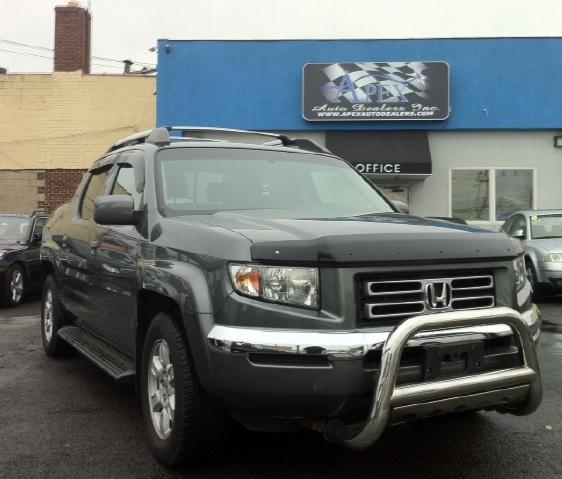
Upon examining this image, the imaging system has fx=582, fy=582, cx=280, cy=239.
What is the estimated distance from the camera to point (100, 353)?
13.6 ft

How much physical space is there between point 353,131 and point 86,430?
39.9 ft

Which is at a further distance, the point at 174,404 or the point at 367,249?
the point at 174,404

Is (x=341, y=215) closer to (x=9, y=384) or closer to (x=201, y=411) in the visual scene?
(x=201, y=411)

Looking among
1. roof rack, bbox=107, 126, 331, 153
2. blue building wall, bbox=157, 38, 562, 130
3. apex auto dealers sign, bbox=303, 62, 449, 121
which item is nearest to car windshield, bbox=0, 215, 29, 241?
roof rack, bbox=107, 126, 331, 153

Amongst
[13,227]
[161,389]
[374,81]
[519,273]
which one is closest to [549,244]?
[519,273]

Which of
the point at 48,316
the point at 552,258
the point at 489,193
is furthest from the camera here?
the point at 489,193

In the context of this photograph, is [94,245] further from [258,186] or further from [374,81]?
[374,81]

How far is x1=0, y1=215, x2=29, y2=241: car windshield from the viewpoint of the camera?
9.79 m

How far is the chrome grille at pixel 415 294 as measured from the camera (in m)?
2.57

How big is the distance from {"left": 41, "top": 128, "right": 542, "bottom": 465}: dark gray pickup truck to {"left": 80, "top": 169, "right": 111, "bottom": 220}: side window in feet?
4.17

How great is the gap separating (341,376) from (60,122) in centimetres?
1698

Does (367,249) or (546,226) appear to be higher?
(546,226)

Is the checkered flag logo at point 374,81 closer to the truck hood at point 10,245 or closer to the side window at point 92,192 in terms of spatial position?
the truck hood at point 10,245

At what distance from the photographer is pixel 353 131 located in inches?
580
